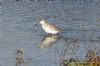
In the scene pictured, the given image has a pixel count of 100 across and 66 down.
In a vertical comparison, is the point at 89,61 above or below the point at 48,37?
above

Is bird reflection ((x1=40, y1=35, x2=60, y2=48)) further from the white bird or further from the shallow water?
the white bird

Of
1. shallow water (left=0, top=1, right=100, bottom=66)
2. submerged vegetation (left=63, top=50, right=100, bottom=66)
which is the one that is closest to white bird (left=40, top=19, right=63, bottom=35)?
shallow water (left=0, top=1, right=100, bottom=66)

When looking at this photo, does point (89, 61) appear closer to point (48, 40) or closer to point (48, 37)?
point (48, 40)

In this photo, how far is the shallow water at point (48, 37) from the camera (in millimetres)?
9562

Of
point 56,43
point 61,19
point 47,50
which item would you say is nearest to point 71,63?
point 47,50

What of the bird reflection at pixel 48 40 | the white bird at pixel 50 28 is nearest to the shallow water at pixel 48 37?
the bird reflection at pixel 48 40

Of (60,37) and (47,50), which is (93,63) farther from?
(60,37)

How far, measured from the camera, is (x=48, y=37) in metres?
13.4

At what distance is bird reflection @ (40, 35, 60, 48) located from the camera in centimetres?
1179

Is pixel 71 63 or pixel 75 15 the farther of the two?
pixel 75 15

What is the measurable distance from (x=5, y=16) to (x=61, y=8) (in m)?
3.92

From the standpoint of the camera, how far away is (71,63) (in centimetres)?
786

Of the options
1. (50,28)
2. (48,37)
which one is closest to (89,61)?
(48,37)

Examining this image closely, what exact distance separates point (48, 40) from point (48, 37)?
1.94 ft
